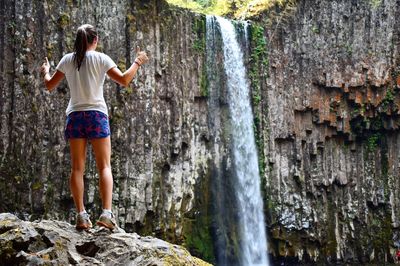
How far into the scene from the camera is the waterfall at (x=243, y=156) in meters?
14.5

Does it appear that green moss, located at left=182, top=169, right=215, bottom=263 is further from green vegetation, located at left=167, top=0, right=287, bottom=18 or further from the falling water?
green vegetation, located at left=167, top=0, right=287, bottom=18

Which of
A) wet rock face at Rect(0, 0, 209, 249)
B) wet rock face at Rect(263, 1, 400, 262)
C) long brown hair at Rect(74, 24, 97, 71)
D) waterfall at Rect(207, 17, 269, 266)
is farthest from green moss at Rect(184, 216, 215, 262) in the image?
long brown hair at Rect(74, 24, 97, 71)

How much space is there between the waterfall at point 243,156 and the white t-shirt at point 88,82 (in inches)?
388

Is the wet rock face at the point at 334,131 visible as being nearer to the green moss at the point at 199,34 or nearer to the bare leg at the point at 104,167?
the green moss at the point at 199,34

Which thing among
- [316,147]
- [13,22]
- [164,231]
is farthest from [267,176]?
[13,22]

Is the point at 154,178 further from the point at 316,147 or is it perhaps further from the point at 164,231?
the point at 316,147

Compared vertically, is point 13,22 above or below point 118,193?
above

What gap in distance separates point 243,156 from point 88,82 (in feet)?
33.5

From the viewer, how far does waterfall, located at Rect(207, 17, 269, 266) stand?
1448 cm

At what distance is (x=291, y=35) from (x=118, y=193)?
744 cm

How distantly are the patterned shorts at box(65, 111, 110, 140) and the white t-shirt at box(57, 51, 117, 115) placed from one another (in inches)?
2.1

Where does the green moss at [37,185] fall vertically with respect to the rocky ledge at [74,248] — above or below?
above

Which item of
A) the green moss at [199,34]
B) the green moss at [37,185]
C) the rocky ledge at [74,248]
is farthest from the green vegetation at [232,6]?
the rocky ledge at [74,248]

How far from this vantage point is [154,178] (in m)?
12.7
